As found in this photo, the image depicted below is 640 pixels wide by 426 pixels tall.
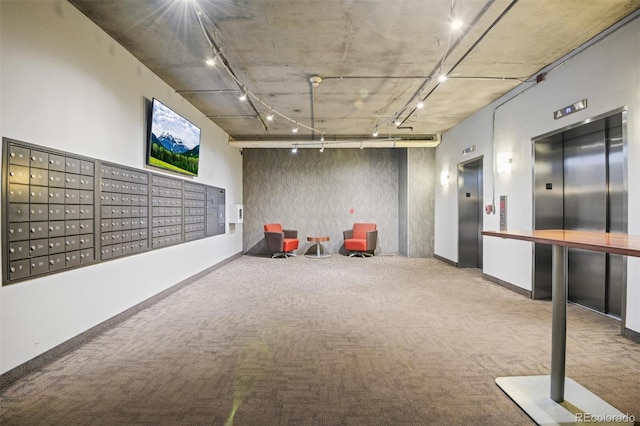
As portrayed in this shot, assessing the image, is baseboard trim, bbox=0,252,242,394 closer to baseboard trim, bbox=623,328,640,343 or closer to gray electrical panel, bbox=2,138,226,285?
gray electrical panel, bbox=2,138,226,285

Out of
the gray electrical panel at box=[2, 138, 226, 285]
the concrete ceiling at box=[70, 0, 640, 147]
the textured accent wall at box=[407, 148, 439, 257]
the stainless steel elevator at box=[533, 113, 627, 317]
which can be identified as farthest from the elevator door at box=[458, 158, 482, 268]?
the gray electrical panel at box=[2, 138, 226, 285]

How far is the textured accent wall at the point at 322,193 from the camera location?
29.0ft

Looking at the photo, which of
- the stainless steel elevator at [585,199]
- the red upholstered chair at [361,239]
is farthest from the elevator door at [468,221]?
the red upholstered chair at [361,239]

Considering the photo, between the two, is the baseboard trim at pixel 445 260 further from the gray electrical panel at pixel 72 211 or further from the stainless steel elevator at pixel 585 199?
the gray electrical panel at pixel 72 211

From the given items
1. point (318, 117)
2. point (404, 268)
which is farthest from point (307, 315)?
point (318, 117)

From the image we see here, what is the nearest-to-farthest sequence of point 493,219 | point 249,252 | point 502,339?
1. point 502,339
2. point 493,219
3. point 249,252

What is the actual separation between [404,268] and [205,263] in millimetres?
→ 4137

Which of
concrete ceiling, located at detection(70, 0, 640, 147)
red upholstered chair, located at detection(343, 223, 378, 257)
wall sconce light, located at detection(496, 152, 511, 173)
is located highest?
concrete ceiling, located at detection(70, 0, 640, 147)

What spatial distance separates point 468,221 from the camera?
654 cm

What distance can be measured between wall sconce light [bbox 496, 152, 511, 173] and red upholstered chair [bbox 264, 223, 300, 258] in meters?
4.98

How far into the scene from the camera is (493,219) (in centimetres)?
531

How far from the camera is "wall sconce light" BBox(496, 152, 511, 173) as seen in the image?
16.0 ft

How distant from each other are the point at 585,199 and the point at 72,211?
18.7 feet

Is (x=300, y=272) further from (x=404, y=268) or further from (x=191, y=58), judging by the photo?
(x=191, y=58)
